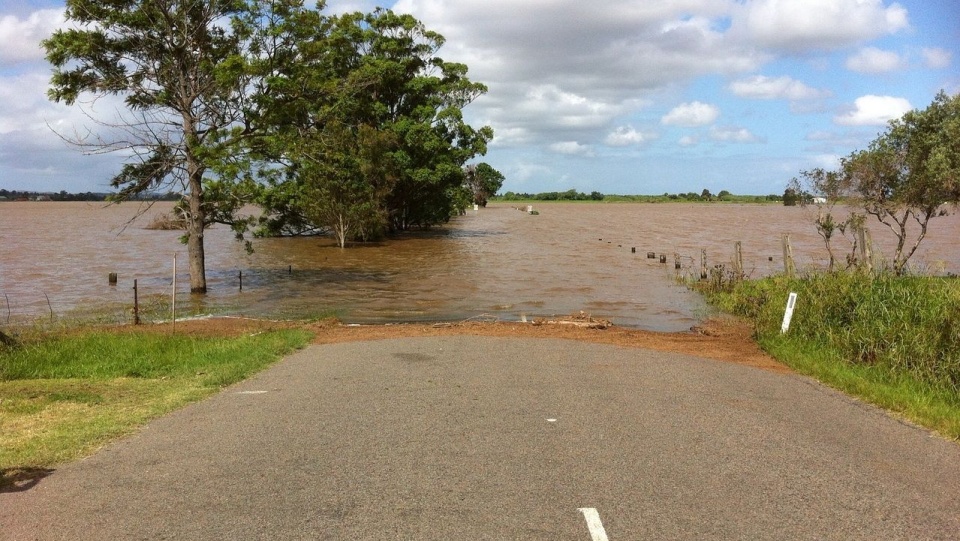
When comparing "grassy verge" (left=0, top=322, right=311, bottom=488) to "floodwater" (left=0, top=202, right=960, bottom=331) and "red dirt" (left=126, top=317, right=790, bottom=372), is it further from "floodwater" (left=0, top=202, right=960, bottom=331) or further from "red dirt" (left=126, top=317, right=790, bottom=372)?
"floodwater" (left=0, top=202, right=960, bottom=331)

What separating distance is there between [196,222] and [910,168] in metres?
20.0

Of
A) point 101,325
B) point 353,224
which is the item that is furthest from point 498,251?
point 101,325

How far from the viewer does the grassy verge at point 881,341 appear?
9.07m

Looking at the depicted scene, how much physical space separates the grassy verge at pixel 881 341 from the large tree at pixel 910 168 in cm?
619

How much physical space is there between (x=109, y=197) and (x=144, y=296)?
3.94m

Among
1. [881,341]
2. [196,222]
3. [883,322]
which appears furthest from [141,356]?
[196,222]

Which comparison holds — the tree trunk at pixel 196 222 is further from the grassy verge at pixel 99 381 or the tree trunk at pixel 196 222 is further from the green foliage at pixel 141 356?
the green foliage at pixel 141 356

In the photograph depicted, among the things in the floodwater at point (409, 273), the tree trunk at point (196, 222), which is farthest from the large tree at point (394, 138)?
the tree trunk at point (196, 222)

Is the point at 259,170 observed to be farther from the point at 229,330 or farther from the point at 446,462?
the point at 446,462

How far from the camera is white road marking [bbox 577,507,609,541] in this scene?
4.91 m

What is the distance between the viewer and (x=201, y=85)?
2214 cm

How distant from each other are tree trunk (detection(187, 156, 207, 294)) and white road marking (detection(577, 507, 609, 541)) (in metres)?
19.9

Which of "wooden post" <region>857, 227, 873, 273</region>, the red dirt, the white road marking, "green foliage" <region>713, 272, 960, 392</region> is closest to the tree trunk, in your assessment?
the red dirt

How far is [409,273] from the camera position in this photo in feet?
103
